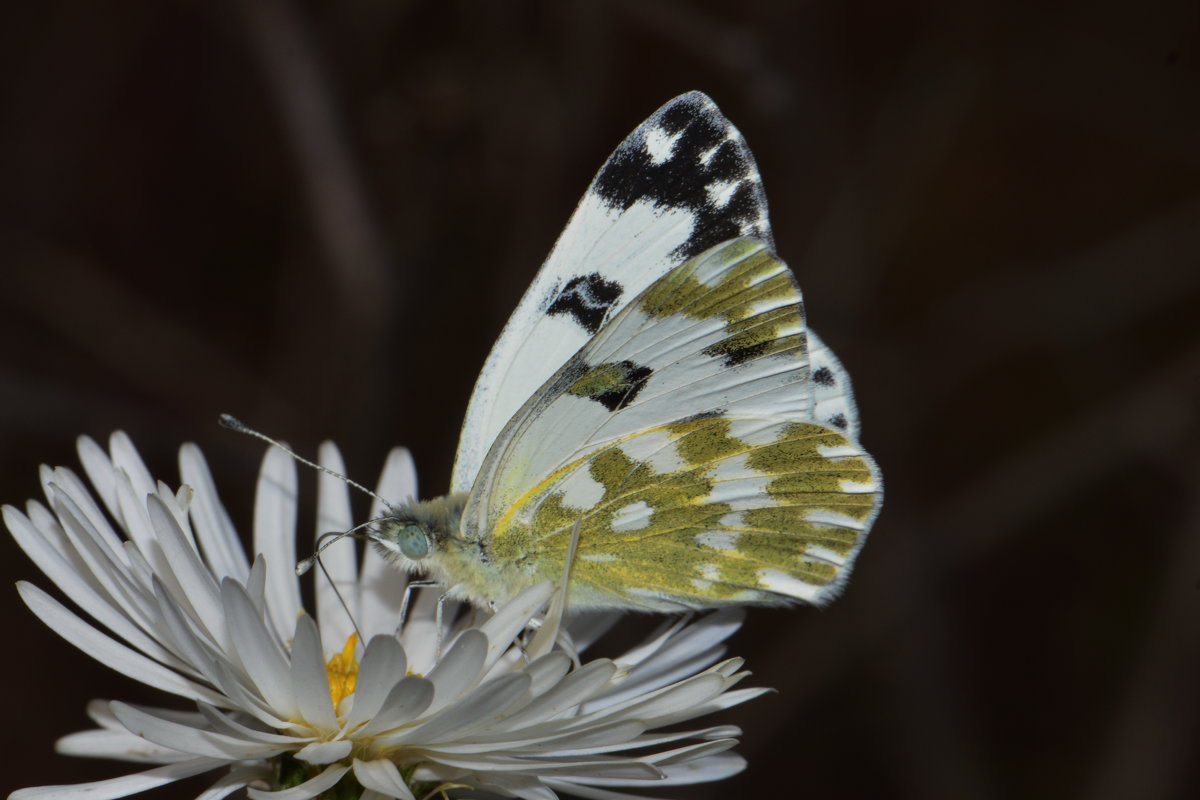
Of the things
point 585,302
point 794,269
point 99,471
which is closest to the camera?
point 99,471

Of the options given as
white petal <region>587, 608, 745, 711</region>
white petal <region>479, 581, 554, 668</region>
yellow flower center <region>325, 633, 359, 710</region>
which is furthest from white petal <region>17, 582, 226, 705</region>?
white petal <region>587, 608, 745, 711</region>

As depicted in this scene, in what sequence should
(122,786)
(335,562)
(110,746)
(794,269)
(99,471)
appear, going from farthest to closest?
(794,269), (335,562), (99,471), (110,746), (122,786)

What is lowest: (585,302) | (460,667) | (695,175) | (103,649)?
(460,667)

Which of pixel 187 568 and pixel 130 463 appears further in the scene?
pixel 130 463

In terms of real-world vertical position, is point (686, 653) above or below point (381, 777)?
below

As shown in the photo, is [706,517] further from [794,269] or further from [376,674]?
[794,269]

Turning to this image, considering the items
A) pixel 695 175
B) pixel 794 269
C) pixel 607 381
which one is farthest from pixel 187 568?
pixel 794 269

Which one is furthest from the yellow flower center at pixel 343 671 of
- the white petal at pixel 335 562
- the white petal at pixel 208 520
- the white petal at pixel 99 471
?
the white petal at pixel 99 471

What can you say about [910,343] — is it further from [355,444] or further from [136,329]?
[136,329]
